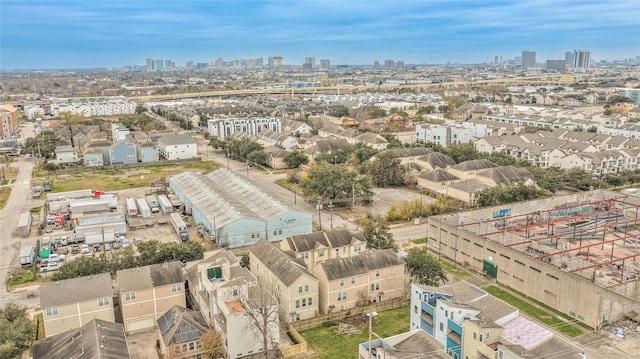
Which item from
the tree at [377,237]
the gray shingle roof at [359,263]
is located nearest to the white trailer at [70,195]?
the tree at [377,237]

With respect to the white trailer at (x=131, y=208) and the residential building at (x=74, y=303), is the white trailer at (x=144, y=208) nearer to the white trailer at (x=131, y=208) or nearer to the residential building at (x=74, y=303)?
the white trailer at (x=131, y=208)

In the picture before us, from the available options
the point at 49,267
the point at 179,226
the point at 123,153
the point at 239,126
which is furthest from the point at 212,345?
the point at 239,126

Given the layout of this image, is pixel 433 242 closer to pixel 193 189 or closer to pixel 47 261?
pixel 193 189

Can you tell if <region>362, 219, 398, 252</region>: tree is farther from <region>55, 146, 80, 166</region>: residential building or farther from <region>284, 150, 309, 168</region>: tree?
<region>55, 146, 80, 166</region>: residential building

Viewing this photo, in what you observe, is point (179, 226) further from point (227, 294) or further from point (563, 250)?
point (563, 250)

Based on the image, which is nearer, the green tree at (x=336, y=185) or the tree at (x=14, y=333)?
the tree at (x=14, y=333)

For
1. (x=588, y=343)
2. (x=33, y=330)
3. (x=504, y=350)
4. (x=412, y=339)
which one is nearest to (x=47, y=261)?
(x=33, y=330)
